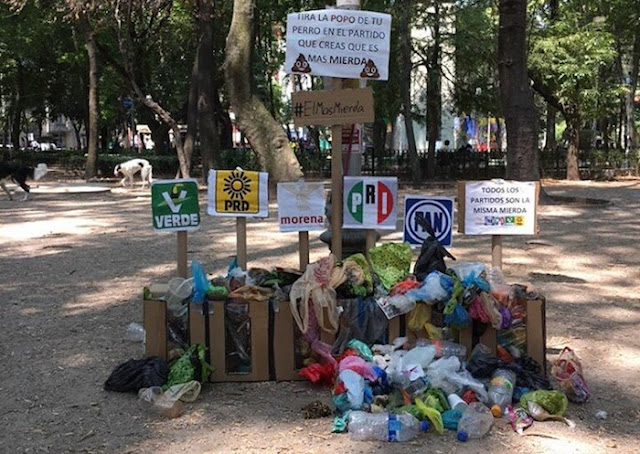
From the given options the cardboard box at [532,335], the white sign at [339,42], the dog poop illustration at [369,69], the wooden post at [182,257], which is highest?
the white sign at [339,42]

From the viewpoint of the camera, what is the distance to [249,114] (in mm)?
15023

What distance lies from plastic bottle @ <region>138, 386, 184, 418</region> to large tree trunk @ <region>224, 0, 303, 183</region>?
10543 millimetres

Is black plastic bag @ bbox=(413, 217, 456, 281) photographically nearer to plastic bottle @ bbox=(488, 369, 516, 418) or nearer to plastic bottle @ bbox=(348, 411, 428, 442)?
plastic bottle @ bbox=(488, 369, 516, 418)

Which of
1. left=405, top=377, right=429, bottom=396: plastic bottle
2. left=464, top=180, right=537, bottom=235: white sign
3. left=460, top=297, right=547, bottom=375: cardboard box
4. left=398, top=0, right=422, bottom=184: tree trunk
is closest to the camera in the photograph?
left=405, top=377, right=429, bottom=396: plastic bottle

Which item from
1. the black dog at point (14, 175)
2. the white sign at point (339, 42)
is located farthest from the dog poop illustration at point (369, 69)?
the black dog at point (14, 175)

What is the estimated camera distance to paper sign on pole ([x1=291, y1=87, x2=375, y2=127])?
16.4 ft

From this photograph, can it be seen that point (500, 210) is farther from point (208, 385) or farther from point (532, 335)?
point (208, 385)

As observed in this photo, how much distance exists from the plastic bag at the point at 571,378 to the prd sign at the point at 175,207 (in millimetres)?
2516

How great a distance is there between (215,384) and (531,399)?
1871 mm

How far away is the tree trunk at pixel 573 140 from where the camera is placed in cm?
2481

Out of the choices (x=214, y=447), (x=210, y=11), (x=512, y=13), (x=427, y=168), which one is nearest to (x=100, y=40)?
(x=210, y=11)

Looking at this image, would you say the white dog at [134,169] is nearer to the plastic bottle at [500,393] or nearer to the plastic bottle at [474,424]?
the plastic bottle at [500,393]

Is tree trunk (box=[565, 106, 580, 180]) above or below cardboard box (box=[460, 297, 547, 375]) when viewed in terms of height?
above

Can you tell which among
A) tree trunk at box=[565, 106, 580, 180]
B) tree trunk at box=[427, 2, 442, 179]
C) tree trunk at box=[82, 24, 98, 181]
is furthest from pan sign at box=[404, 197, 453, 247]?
tree trunk at box=[565, 106, 580, 180]
